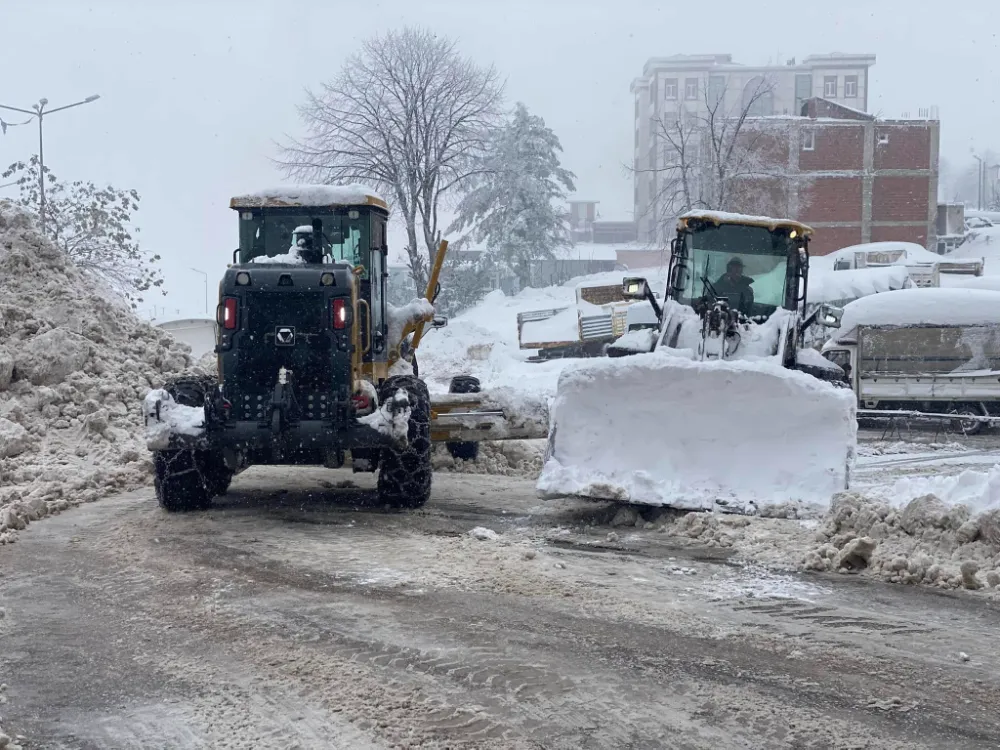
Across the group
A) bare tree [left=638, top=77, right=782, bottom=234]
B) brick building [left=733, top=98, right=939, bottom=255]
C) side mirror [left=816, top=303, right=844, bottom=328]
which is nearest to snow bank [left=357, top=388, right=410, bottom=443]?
side mirror [left=816, top=303, right=844, bottom=328]

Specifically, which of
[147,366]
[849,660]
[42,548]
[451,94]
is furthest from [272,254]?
[451,94]

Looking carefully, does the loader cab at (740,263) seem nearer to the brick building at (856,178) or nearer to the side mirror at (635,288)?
the side mirror at (635,288)

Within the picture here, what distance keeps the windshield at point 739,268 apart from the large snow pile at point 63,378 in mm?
5678

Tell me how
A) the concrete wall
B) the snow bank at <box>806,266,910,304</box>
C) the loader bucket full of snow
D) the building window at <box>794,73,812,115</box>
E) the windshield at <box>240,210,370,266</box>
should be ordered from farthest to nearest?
1. the building window at <box>794,73,812,115</box>
2. the snow bank at <box>806,266,910,304</box>
3. the concrete wall
4. the windshield at <box>240,210,370,266</box>
5. the loader bucket full of snow

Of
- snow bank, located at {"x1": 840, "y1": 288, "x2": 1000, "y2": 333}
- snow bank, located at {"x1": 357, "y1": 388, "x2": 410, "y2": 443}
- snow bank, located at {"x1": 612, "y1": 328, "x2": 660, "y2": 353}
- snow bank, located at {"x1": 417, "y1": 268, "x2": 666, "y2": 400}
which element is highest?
snow bank, located at {"x1": 840, "y1": 288, "x2": 1000, "y2": 333}

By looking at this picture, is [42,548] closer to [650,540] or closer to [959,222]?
[650,540]

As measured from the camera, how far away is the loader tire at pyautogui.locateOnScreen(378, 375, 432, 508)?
27.9ft

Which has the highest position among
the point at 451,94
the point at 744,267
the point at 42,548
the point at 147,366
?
the point at 451,94

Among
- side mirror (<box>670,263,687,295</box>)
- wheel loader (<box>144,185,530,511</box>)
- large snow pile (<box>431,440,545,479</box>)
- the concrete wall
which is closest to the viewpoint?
wheel loader (<box>144,185,530,511</box>)

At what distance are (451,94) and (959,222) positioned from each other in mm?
36912

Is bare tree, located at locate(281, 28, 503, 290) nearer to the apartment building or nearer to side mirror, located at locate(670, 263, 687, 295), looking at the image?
side mirror, located at locate(670, 263, 687, 295)

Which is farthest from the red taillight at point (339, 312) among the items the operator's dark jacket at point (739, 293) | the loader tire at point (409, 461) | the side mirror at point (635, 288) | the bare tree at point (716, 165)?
the bare tree at point (716, 165)

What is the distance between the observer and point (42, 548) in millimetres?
7508

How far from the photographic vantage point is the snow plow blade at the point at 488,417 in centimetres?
965
